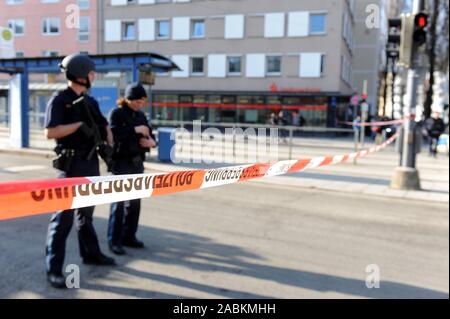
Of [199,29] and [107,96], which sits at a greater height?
[199,29]

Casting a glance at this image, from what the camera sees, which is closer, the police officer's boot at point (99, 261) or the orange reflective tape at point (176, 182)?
the orange reflective tape at point (176, 182)

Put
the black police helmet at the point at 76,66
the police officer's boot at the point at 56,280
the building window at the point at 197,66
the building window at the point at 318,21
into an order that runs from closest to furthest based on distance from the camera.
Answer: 1. the black police helmet at the point at 76,66
2. the police officer's boot at the point at 56,280
3. the building window at the point at 318,21
4. the building window at the point at 197,66

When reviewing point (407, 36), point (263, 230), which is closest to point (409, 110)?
point (407, 36)

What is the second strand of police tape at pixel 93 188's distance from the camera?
1.43m

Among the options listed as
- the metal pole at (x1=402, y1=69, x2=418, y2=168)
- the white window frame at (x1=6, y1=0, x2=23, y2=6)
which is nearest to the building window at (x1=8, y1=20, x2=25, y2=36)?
the white window frame at (x1=6, y1=0, x2=23, y2=6)

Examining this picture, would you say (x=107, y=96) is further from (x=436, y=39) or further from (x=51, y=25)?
(x=436, y=39)

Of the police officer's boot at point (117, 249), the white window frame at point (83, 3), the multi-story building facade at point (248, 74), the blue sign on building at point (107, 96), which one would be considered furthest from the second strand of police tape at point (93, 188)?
the multi-story building facade at point (248, 74)

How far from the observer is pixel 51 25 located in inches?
99.4

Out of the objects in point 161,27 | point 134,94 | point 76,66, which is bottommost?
point 134,94

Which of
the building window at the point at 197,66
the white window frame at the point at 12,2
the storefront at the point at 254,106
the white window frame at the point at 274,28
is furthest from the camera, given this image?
the building window at the point at 197,66

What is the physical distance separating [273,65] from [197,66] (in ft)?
18.6

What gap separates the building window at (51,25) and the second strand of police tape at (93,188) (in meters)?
0.92

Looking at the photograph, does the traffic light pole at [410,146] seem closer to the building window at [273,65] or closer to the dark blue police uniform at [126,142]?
the dark blue police uniform at [126,142]

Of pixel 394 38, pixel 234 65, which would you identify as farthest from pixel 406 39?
pixel 234 65
